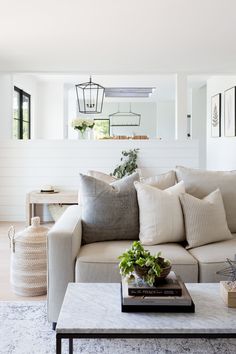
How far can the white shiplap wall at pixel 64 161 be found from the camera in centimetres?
666

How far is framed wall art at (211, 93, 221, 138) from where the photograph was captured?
8250 millimetres

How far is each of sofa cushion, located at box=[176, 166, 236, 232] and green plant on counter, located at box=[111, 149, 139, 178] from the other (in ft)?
10.6

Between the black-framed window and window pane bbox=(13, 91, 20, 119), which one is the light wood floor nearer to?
the black-framed window

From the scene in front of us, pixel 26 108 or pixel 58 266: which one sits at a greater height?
pixel 26 108

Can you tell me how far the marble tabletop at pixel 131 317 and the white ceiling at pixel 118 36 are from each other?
2819mm

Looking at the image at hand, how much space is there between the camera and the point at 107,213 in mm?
2975

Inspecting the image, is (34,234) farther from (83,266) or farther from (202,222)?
(202,222)

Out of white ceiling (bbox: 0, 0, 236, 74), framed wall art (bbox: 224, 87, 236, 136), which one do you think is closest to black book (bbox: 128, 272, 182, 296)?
white ceiling (bbox: 0, 0, 236, 74)

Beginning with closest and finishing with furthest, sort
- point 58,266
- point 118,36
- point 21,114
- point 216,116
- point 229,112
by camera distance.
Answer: point 58,266 → point 118,36 → point 229,112 → point 21,114 → point 216,116

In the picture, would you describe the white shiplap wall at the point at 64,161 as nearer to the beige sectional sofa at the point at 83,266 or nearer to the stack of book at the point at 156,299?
the beige sectional sofa at the point at 83,266

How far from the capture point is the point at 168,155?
22.0ft

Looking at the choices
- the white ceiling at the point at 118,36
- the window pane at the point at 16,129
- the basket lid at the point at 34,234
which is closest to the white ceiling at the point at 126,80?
the window pane at the point at 16,129

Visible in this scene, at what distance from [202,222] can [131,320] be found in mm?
1265

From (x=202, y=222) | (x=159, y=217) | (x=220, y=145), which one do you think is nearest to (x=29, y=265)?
(x=159, y=217)
